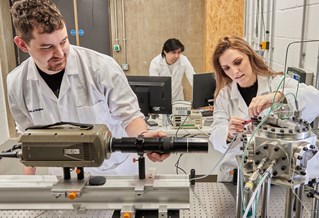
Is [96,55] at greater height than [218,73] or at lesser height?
greater

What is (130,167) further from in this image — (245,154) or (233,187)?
(245,154)

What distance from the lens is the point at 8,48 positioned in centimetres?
432

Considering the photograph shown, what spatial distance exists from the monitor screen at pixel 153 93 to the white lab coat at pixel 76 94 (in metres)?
0.96

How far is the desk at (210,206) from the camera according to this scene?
0.92m

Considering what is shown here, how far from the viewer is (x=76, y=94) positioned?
1417mm

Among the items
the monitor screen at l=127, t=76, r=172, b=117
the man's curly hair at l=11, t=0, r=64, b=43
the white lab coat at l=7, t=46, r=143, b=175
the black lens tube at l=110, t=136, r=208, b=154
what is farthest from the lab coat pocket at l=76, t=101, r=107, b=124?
the monitor screen at l=127, t=76, r=172, b=117

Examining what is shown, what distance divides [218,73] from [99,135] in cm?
120

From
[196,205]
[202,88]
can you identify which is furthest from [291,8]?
[196,205]

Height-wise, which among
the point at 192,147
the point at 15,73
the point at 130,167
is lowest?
the point at 130,167

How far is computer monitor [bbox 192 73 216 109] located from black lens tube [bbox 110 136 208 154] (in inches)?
73.6

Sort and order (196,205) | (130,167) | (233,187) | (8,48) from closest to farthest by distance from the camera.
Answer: (196,205)
(233,187)
(130,167)
(8,48)

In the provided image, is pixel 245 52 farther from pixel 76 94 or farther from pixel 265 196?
pixel 265 196

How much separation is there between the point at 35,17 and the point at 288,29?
69.6 inches

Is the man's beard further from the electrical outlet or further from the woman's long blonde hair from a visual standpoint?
the electrical outlet
